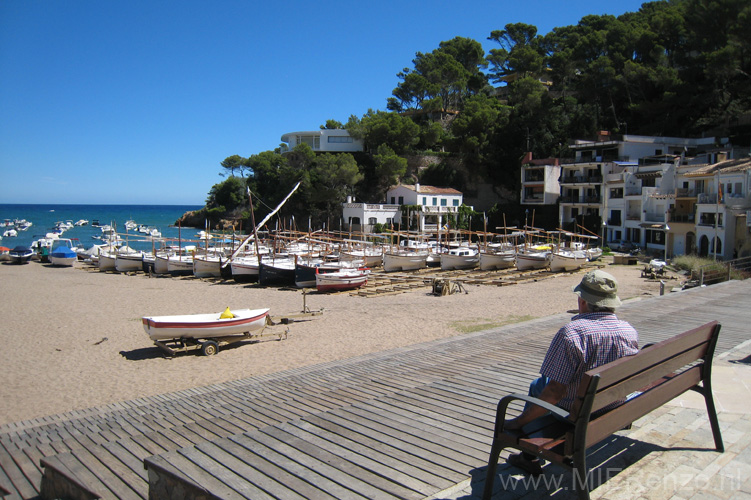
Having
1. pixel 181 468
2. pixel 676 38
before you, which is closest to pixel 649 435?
pixel 181 468

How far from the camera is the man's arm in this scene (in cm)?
367

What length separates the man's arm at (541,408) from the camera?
3668mm

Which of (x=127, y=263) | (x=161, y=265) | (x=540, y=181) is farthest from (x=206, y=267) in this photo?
(x=540, y=181)

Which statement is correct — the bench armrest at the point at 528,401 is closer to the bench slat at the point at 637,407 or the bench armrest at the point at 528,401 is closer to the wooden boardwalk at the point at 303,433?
the bench slat at the point at 637,407

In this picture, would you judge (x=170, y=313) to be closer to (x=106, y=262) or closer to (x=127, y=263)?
(x=127, y=263)

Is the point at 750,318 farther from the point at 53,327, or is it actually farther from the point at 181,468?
the point at 53,327

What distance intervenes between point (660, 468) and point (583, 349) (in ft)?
4.52

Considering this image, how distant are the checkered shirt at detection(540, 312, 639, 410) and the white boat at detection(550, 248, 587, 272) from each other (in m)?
34.0

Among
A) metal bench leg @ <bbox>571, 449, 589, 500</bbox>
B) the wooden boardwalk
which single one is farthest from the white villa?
metal bench leg @ <bbox>571, 449, 589, 500</bbox>

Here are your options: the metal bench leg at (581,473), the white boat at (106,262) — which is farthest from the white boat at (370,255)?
the metal bench leg at (581,473)

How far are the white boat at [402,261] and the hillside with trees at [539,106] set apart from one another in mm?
18721

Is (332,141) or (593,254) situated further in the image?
(332,141)

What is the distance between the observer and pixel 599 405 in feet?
11.1

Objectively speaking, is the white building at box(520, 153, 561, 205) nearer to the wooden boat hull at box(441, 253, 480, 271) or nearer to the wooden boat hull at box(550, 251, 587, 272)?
the wooden boat hull at box(550, 251, 587, 272)
